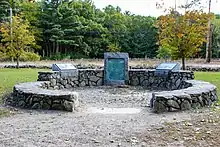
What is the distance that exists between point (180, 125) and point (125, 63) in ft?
24.9

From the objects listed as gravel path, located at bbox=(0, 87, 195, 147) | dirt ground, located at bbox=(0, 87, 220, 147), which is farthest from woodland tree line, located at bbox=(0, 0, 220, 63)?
dirt ground, located at bbox=(0, 87, 220, 147)

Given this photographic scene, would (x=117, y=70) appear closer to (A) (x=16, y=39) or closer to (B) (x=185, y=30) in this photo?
(B) (x=185, y=30)

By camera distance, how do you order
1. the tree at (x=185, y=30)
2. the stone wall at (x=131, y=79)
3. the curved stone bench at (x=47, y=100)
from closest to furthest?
the curved stone bench at (x=47, y=100) < the stone wall at (x=131, y=79) < the tree at (x=185, y=30)

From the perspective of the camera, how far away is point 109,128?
560cm

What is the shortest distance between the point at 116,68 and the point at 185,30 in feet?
18.2

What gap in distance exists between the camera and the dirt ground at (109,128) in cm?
475

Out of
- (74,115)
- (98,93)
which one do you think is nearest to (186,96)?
(74,115)

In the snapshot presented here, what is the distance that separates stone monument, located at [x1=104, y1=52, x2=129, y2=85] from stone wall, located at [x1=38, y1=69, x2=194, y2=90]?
0.89ft

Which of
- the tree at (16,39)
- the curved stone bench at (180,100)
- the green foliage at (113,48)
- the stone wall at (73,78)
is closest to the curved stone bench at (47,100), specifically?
the curved stone bench at (180,100)

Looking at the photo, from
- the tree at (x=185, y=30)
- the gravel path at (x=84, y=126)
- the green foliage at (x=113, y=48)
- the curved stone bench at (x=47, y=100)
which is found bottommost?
the gravel path at (x=84, y=126)

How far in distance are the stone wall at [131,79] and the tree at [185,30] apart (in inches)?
183

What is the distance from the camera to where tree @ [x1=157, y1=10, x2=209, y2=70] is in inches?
672

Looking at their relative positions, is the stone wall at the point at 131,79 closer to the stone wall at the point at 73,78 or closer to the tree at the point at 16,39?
the stone wall at the point at 73,78

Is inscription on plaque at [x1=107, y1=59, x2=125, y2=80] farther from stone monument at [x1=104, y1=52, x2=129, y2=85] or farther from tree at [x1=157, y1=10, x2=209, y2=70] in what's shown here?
tree at [x1=157, y1=10, x2=209, y2=70]
